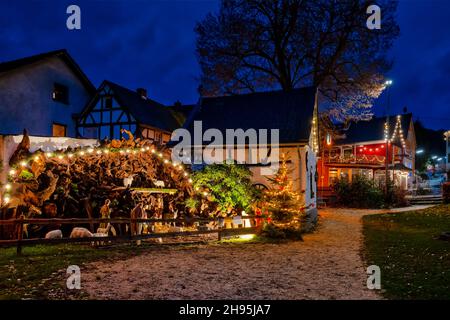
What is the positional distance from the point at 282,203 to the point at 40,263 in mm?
8107

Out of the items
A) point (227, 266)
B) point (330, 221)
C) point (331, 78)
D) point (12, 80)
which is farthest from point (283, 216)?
point (12, 80)

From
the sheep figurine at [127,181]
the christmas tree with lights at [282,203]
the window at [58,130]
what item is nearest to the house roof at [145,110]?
the window at [58,130]

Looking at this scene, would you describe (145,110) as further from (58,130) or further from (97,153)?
(97,153)

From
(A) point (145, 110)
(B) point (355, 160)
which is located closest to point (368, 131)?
(B) point (355, 160)

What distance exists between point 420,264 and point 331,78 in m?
19.4

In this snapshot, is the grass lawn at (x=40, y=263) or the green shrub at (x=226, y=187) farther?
the green shrub at (x=226, y=187)

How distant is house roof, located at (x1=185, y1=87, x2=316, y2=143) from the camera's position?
17.9 m

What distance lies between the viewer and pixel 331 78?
2591 cm

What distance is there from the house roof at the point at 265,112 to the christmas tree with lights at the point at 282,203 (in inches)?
144

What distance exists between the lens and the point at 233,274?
25.6ft

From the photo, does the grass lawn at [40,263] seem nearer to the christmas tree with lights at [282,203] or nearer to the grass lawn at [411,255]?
the christmas tree with lights at [282,203]

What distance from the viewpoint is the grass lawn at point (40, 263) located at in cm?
625
